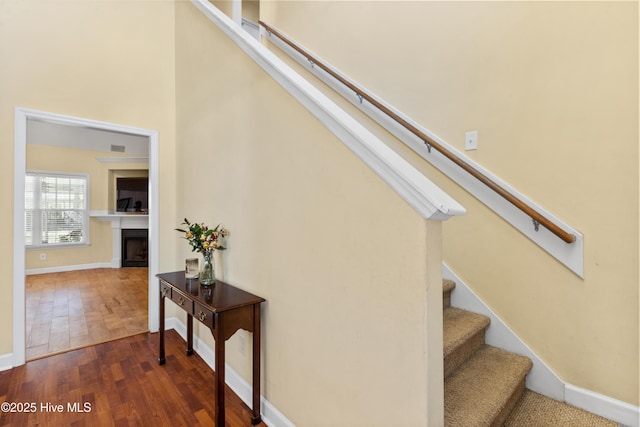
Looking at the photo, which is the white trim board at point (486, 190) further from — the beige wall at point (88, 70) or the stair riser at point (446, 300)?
the beige wall at point (88, 70)

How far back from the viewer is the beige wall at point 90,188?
567 centimetres

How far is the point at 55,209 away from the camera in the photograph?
593cm

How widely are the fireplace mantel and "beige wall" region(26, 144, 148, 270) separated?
95 millimetres

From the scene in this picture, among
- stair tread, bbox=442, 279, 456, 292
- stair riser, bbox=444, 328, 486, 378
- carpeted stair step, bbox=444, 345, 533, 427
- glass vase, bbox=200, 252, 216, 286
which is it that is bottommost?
carpeted stair step, bbox=444, 345, 533, 427

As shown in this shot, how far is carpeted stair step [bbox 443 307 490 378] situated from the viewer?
1558 mm

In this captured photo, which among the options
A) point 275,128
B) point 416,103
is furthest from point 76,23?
point 416,103

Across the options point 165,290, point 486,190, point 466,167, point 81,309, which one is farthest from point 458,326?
point 81,309

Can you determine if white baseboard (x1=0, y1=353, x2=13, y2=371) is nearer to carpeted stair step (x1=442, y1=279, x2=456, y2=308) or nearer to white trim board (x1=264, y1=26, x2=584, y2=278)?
carpeted stair step (x1=442, y1=279, x2=456, y2=308)

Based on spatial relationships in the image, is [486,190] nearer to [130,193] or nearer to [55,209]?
[130,193]

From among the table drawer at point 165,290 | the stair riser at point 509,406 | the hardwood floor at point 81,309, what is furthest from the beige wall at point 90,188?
the stair riser at point 509,406

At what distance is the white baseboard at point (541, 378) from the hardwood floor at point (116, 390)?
149 cm

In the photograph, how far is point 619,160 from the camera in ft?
4.91

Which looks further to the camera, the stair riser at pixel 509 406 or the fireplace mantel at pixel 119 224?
the fireplace mantel at pixel 119 224

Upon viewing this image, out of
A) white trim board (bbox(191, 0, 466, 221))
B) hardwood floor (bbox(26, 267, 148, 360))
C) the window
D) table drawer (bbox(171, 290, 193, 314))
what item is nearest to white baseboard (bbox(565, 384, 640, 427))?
white trim board (bbox(191, 0, 466, 221))
